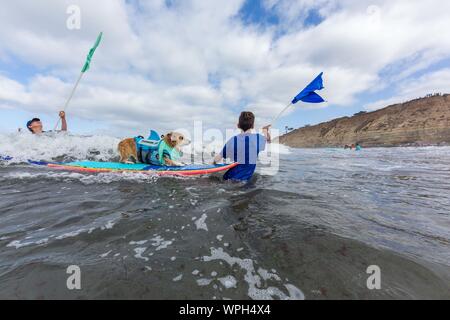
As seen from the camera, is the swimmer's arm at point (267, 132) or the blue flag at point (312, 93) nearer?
the swimmer's arm at point (267, 132)

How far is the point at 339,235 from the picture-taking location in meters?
2.85

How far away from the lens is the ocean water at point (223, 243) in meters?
1.93

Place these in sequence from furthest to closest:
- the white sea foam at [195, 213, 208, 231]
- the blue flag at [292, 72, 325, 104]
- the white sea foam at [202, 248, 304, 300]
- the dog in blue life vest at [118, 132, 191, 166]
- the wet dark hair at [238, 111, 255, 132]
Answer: the dog in blue life vest at [118, 132, 191, 166], the blue flag at [292, 72, 325, 104], the wet dark hair at [238, 111, 255, 132], the white sea foam at [195, 213, 208, 231], the white sea foam at [202, 248, 304, 300]

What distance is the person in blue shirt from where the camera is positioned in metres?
5.62

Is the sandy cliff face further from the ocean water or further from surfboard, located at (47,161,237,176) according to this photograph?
the ocean water

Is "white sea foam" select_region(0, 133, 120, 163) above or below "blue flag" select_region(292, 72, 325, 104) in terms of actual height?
below

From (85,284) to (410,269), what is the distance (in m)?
2.98

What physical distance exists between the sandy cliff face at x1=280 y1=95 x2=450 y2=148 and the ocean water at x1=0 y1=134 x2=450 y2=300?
140ft

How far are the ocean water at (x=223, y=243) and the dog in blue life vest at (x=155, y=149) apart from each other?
7.82 feet

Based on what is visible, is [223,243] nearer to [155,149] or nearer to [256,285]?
[256,285]
